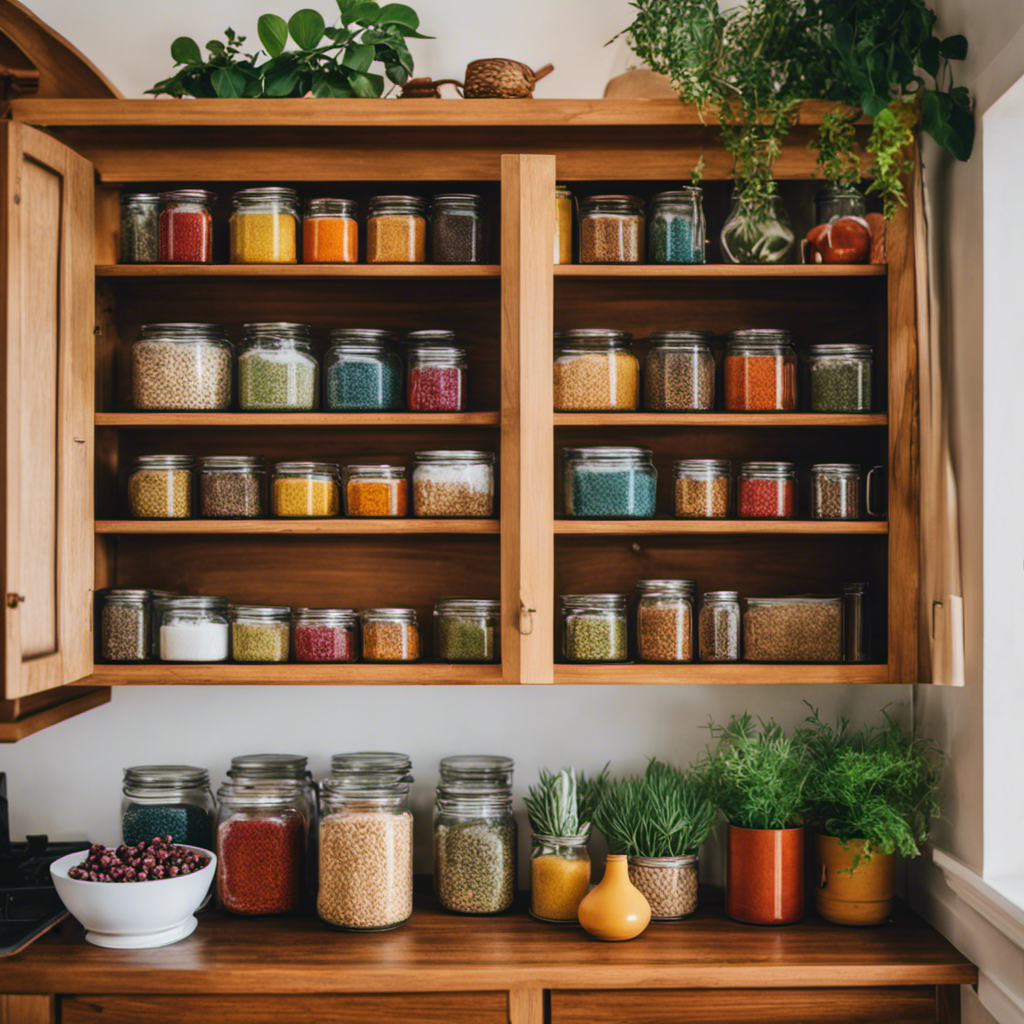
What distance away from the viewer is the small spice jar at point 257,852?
6.31ft

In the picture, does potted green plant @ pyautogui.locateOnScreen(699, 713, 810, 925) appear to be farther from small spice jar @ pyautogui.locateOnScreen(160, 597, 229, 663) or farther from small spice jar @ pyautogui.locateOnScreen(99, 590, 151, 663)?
small spice jar @ pyautogui.locateOnScreen(99, 590, 151, 663)

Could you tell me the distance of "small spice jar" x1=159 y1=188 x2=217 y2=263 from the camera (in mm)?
1928

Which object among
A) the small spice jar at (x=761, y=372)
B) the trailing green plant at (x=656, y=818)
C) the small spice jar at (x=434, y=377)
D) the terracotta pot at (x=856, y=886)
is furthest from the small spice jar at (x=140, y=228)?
the terracotta pot at (x=856, y=886)

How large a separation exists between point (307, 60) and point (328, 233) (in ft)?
1.07

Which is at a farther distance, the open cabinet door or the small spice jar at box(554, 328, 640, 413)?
the small spice jar at box(554, 328, 640, 413)

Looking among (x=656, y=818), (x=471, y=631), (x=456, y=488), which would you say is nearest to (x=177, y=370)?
(x=456, y=488)

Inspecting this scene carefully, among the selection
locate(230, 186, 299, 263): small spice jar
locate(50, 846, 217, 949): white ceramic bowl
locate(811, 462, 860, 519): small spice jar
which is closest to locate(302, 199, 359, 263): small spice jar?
locate(230, 186, 299, 263): small spice jar

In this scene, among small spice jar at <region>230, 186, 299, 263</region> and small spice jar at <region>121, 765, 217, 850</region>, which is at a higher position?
small spice jar at <region>230, 186, 299, 263</region>

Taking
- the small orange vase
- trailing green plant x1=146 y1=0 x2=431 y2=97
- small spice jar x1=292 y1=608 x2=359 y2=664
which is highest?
trailing green plant x1=146 y1=0 x2=431 y2=97

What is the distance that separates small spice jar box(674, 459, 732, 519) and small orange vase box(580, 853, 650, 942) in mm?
648

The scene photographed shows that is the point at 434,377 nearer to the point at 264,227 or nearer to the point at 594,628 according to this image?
the point at 264,227

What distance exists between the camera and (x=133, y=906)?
175 cm

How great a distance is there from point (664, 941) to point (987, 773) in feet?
2.09

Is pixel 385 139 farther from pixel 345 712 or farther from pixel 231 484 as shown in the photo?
pixel 345 712
